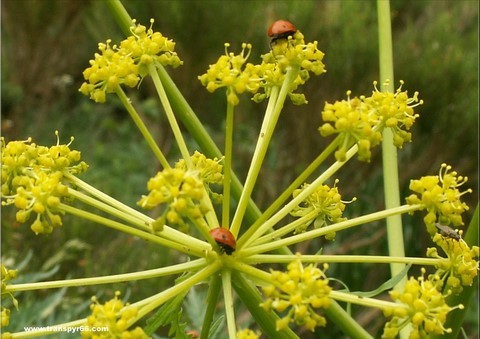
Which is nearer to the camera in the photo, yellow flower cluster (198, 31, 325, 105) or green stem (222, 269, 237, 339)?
green stem (222, 269, 237, 339)

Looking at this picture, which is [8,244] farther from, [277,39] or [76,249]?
[277,39]

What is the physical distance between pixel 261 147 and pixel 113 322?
1.59 ft

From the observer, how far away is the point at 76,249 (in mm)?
4738

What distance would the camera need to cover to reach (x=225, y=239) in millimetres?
1499

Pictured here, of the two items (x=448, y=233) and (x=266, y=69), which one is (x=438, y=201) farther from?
(x=266, y=69)

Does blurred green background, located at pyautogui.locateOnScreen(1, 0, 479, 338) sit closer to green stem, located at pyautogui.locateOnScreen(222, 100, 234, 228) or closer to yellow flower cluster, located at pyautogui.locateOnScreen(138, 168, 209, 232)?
green stem, located at pyautogui.locateOnScreen(222, 100, 234, 228)

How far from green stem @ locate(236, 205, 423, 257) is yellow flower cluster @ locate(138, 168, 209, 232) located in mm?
176

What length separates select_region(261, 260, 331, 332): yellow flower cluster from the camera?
1.38 meters

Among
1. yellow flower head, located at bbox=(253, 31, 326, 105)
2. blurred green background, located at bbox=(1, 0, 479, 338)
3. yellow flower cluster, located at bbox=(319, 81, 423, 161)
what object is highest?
blurred green background, located at bbox=(1, 0, 479, 338)

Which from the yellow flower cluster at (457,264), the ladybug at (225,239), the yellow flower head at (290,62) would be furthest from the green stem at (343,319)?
the yellow flower head at (290,62)

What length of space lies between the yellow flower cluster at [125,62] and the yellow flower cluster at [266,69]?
0.14 m

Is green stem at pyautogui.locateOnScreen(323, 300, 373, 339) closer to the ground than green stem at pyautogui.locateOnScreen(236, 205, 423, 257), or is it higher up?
closer to the ground

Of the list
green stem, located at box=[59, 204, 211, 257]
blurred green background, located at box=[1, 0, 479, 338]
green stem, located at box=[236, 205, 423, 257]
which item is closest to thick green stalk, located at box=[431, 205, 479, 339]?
green stem, located at box=[236, 205, 423, 257]

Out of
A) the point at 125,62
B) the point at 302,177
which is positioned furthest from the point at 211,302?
the point at 125,62
